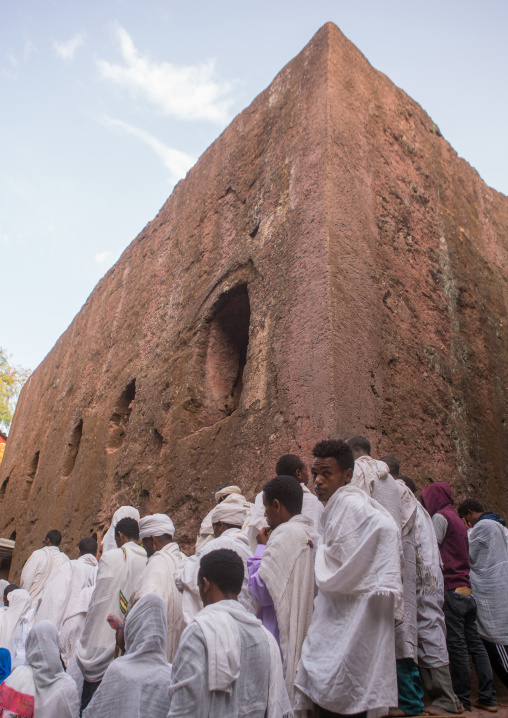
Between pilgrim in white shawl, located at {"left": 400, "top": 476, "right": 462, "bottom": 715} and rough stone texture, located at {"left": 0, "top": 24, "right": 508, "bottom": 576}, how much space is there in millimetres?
1062

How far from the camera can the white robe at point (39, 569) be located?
555 centimetres

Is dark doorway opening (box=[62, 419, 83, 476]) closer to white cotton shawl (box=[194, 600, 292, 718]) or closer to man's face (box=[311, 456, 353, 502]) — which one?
man's face (box=[311, 456, 353, 502])

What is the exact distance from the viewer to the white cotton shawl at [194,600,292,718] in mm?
1836

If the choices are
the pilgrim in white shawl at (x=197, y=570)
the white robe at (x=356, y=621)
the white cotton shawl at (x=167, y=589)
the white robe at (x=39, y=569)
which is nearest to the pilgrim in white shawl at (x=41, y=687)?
the white cotton shawl at (x=167, y=589)

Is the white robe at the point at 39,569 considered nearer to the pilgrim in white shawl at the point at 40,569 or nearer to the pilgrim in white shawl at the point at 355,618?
the pilgrim in white shawl at the point at 40,569

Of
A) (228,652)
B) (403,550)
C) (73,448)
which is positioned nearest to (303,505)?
(403,550)

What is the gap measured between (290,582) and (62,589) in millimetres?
2921

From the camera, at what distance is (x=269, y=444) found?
4754 mm

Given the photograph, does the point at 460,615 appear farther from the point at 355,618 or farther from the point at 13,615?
the point at 13,615

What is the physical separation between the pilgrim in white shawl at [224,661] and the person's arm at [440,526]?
1.93 meters

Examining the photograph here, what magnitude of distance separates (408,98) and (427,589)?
6074mm

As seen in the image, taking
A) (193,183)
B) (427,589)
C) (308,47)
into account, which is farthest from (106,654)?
(193,183)

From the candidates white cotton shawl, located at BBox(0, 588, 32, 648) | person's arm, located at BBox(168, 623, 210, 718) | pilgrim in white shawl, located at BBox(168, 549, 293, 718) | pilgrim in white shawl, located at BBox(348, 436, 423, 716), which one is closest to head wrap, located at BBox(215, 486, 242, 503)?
pilgrim in white shawl, located at BBox(348, 436, 423, 716)

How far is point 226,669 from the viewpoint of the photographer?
6.07 feet
